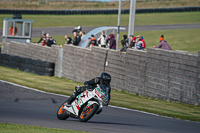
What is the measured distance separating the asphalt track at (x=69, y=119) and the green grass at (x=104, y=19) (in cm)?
3125

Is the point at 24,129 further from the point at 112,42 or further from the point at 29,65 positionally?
the point at 29,65

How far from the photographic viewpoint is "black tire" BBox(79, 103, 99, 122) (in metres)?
8.65

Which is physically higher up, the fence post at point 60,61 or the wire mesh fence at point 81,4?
the wire mesh fence at point 81,4

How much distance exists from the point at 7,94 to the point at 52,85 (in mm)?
4217

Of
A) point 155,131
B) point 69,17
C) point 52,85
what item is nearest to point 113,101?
point 52,85

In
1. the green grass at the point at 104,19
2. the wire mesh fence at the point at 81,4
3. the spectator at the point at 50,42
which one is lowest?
the spectator at the point at 50,42

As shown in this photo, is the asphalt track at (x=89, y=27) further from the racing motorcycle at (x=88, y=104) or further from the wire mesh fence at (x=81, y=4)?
the racing motorcycle at (x=88, y=104)

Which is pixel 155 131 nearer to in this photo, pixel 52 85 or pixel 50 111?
pixel 50 111

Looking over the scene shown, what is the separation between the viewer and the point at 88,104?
8.77 m

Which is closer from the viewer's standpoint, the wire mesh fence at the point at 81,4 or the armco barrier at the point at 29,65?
the armco barrier at the point at 29,65

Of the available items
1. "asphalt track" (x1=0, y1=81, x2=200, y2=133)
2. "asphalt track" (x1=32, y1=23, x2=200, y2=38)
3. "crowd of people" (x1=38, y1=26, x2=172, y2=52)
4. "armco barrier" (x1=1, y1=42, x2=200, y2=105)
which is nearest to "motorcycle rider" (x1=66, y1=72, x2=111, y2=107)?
"asphalt track" (x1=0, y1=81, x2=200, y2=133)

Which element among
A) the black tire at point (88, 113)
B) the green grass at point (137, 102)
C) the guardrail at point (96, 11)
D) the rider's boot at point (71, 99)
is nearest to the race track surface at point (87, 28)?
the guardrail at point (96, 11)

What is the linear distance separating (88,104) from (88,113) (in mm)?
305

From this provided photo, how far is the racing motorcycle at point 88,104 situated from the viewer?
8.73 metres
